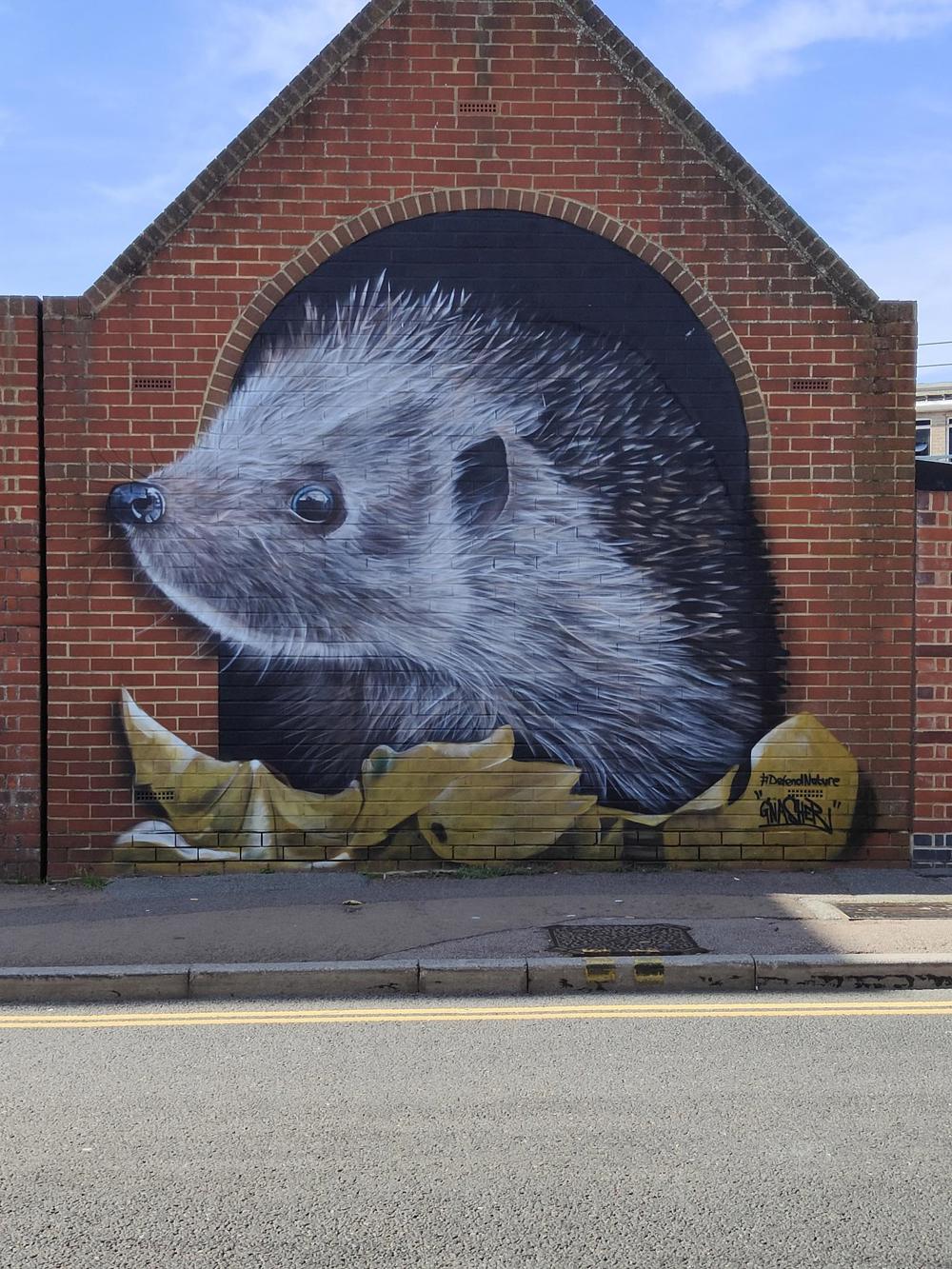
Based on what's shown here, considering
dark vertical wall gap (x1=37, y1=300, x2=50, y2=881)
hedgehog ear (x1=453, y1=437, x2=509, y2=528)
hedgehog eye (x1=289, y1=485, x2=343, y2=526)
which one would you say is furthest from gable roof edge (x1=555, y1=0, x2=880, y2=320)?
dark vertical wall gap (x1=37, y1=300, x2=50, y2=881)

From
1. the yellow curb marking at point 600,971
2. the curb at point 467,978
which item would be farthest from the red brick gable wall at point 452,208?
the yellow curb marking at point 600,971

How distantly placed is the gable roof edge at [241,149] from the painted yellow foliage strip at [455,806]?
325 cm

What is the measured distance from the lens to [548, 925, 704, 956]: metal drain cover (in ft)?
22.5

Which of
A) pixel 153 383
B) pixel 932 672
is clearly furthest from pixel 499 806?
pixel 153 383

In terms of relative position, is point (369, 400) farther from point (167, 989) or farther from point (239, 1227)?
point (239, 1227)

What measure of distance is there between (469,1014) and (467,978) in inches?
16.8

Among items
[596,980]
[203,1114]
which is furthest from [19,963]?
[596,980]

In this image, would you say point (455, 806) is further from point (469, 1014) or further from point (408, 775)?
point (469, 1014)

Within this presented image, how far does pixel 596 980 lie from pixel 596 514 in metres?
3.86

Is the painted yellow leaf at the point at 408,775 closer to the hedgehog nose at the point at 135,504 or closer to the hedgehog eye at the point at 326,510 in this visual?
the hedgehog eye at the point at 326,510

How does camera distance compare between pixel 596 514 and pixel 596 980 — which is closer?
pixel 596 980

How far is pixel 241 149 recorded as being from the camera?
29.9 feet

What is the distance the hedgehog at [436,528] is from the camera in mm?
9188

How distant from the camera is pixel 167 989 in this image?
653 centimetres
